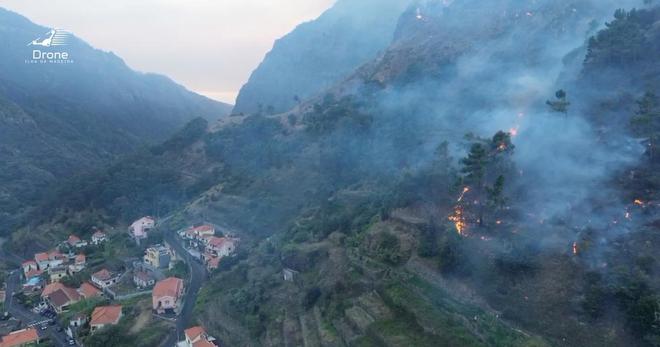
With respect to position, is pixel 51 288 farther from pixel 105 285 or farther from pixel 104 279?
pixel 105 285

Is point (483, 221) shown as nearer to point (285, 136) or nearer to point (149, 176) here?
point (285, 136)

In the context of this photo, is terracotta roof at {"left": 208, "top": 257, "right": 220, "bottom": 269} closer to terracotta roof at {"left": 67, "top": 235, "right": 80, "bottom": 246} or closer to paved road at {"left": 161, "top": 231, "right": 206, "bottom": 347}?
paved road at {"left": 161, "top": 231, "right": 206, "bottom": 347}

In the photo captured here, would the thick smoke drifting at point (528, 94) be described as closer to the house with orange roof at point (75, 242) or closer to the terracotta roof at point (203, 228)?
the terracotta roof at point (203, 228)

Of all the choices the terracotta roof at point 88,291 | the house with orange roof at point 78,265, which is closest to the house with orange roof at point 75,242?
the house with orange roof at point 78,265

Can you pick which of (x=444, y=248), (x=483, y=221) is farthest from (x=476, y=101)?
(x=444, y=248)

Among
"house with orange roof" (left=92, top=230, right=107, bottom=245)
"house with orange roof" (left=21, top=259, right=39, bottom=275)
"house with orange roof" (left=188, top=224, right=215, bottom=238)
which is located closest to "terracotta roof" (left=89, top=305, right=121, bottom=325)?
"house with orange roof" (left=188, top=224, right=215, bottom=238)

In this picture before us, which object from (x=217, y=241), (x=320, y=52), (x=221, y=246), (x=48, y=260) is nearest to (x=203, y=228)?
(x=217, y=241)

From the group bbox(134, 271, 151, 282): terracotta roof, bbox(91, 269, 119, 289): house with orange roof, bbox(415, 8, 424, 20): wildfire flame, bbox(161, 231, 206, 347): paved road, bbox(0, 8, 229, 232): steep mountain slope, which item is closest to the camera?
bbox(161, 231, 206, 347): paved road
